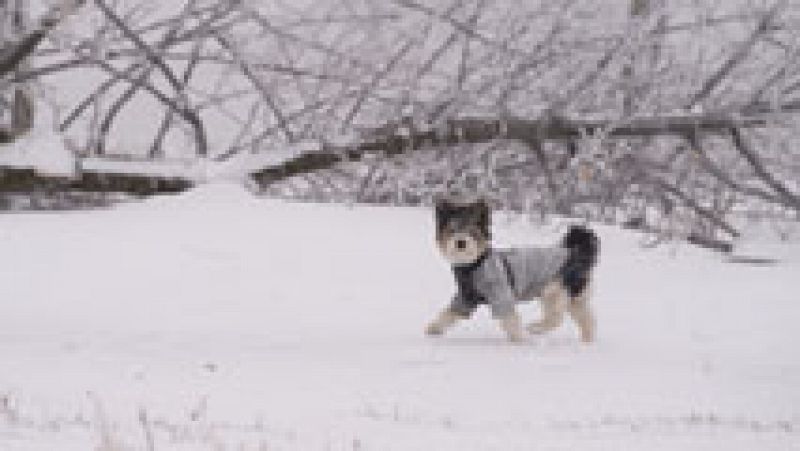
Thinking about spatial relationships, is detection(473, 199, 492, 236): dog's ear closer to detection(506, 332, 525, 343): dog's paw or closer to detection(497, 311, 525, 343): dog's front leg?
detection(497, 311, 525, 343): dog's front leg

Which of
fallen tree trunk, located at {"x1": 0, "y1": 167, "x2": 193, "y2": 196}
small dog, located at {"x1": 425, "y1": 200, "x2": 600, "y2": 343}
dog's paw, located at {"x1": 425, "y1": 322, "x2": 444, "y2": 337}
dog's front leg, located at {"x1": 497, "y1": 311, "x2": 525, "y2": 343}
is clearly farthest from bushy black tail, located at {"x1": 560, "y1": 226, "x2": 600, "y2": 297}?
fallen tree trunk, located at {"x1": 0, "y1": 167, "x2": 193, "y2": 196}

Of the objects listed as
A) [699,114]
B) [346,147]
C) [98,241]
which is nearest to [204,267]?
[98,241]

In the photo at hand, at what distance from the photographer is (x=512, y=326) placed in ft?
26.4

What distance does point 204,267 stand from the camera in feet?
32.2

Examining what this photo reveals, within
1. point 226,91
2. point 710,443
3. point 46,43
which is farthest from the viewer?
point 226,91

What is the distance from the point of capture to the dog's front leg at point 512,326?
315 inches

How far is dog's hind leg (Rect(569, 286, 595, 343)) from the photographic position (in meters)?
8.34

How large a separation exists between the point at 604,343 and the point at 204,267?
9.00 feet

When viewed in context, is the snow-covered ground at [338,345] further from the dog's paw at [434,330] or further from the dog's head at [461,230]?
the dog's head at [461,230]

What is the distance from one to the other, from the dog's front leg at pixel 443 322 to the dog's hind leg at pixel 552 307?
490mm

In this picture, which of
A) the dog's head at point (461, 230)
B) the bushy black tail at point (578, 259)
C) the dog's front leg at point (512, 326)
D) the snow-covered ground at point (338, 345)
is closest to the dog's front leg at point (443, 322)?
the snow-covered ground at point (338, 345)

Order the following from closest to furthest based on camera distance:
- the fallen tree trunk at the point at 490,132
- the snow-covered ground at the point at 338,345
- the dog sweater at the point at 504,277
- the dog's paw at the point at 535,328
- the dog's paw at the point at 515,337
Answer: the snow-covered ground at the point at 338,345 < the dog sweater at the point at 504,277 < the dog's paw at the point at 515,337 < the dog's paw at the point at 535,328 < the fallen tree trunk at the point at 490,132

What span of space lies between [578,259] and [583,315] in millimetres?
314

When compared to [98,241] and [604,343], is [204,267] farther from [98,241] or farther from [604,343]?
[604,343]
